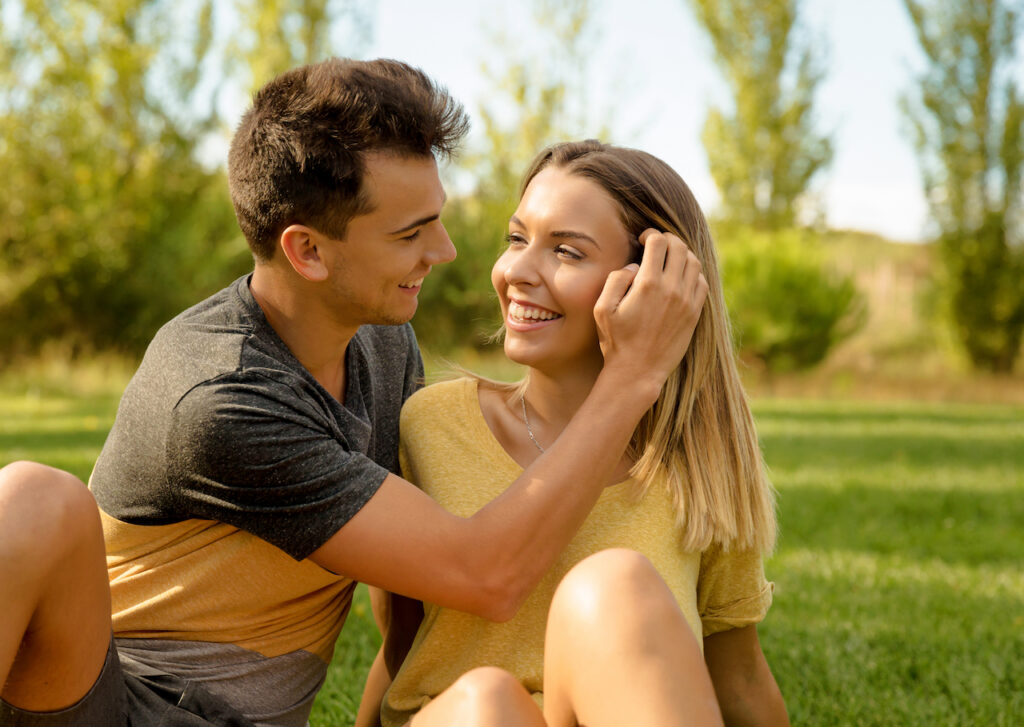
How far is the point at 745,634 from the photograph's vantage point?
8.80 ft

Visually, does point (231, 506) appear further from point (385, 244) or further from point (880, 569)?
point (880, 569)

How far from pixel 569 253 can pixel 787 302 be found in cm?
1736

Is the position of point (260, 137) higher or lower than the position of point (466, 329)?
higher

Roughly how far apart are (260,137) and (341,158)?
0.22m

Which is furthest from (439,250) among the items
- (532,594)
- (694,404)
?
(532,594)

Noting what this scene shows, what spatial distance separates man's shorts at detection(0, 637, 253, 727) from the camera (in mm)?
2004

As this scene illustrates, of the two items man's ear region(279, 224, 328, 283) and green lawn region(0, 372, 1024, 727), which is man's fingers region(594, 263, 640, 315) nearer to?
man's ear region(279, 224, 328, 283)

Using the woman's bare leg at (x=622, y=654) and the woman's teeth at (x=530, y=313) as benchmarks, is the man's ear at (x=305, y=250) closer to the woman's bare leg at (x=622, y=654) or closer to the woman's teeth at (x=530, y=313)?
the woman's teeth at (x=530, y=313)

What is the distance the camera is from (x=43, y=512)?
74.0 inches

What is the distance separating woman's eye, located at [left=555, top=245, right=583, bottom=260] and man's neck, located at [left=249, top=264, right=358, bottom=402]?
1.91ft

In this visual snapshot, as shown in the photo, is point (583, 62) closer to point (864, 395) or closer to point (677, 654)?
point (864, 395)

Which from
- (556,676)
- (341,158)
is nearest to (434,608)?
(556,676)

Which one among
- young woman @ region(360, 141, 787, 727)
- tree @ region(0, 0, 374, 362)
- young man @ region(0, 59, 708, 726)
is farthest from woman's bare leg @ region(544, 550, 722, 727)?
tree @ region(0, 0, 374, 362)

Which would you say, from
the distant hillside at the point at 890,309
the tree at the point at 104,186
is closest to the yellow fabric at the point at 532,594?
the tree at the point at 104,186
